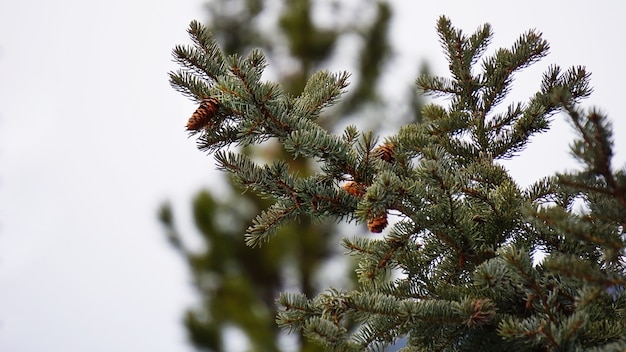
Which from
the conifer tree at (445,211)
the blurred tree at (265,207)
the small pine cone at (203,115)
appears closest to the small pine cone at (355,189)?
the conifer tree at (445,211)

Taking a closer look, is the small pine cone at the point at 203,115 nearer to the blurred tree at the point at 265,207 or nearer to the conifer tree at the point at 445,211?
the conifer tree at the point at 445,211

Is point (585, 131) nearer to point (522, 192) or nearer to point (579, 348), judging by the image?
point (579, 348)

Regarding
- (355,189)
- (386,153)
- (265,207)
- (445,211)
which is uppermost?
(265,207)

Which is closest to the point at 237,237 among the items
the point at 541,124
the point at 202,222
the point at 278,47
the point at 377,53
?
the point at 202,222

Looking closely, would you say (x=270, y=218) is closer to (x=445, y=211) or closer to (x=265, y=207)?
(x=445, y=211)

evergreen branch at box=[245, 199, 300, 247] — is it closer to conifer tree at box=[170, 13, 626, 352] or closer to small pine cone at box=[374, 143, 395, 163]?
conifer tree at box=[170, 13, 626, 352]

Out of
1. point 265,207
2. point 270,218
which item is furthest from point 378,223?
point 265,207
